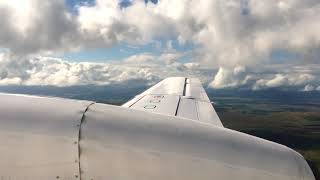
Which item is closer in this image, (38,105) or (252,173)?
(252,173)

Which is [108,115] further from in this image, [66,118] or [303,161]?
[303,161]

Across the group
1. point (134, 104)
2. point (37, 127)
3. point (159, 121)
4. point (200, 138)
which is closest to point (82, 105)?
point (37, 127)

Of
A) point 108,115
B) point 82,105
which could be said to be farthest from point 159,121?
point 82,105

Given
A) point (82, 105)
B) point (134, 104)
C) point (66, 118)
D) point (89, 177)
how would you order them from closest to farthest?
point (89, 177) → point (66, 118) → point (82, 105) → point (134, 104)

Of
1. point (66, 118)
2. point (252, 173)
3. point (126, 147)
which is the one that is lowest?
point (252, 173)

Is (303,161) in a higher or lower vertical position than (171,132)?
lower

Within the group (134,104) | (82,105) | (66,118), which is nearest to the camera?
Answer: (66,118)
